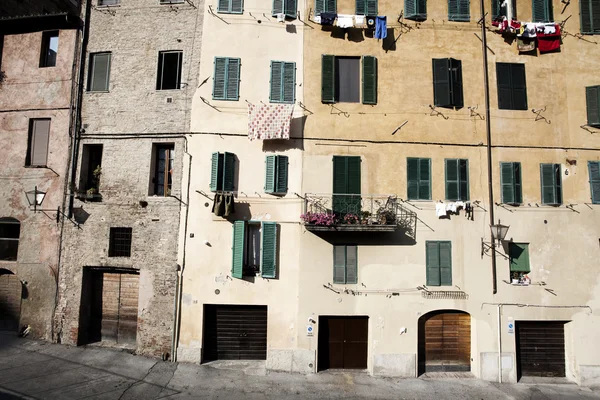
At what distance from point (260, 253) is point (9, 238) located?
407 inches

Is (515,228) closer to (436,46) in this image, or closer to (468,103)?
(468,103)

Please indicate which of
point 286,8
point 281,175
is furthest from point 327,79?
point 281,175

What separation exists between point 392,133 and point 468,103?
3.41 meters

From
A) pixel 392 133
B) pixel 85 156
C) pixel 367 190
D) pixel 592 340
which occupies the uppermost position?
pixel 392 133

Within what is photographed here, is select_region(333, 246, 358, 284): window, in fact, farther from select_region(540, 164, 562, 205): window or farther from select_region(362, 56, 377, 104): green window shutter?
select_region(540, 164, 562, 205): window

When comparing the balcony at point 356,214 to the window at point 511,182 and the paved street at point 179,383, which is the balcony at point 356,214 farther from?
the paved street at point 179,383

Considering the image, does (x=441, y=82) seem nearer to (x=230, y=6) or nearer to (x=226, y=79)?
(x=226, y=79)

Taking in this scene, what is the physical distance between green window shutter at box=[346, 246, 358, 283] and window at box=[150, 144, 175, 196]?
746 cm

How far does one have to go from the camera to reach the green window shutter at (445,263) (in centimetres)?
1499

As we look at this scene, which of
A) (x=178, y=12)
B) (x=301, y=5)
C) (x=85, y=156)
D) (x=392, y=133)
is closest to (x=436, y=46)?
(x=392, y=133)

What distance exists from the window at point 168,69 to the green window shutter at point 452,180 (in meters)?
11.3

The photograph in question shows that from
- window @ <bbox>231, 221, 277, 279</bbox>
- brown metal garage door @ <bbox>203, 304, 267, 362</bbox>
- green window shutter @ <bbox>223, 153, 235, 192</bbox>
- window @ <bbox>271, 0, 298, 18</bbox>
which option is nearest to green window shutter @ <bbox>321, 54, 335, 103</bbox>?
window @ <bbox>271, 0, 298, 18</bbox>

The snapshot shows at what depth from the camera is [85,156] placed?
1573cm

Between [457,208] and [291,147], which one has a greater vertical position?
[291,147]
